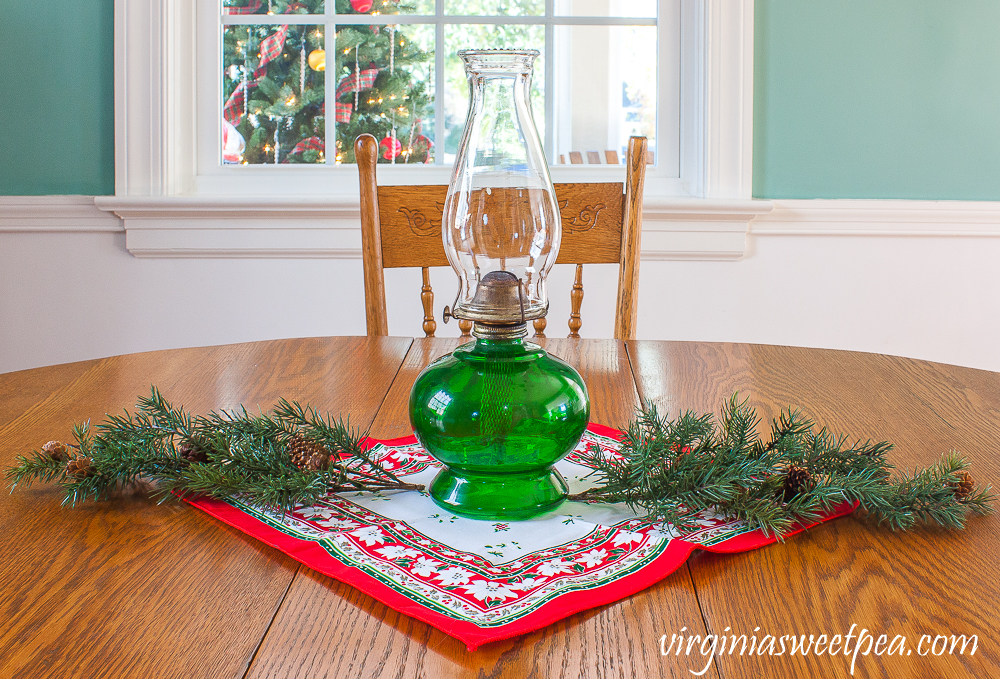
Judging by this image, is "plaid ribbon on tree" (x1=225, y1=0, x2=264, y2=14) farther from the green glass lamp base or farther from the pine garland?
the green glass lamp base

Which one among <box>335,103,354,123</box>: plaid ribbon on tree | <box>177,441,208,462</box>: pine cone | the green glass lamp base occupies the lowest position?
the green glass lamp base

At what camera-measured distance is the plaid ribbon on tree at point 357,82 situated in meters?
2.00

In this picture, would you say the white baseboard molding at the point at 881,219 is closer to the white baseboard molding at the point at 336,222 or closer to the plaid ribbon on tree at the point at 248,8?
the white baseboard molding at the point at 336,222

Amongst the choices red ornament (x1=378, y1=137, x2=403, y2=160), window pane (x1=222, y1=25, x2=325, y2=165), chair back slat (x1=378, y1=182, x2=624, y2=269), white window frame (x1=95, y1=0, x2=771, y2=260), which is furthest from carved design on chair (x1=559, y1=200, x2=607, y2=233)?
window pane (x1=222, y1=25, x2=325, y2=165)

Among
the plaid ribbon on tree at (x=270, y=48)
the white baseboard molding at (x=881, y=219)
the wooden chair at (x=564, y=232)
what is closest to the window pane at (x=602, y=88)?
the white baseboard molding at (x=881, y=219)

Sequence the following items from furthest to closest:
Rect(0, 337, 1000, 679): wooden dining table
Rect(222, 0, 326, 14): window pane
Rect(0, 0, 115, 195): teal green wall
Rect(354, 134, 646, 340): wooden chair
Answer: Rect(222, 0, 326, 14): window pane → Rect(0, 0, 115, 195): teal green wall → Rect(354, 134, 646, 340): wooden chair → Rect(0, 337, 1000, 679): wooden dining table

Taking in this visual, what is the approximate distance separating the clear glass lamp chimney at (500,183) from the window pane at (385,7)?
1622 millimetres

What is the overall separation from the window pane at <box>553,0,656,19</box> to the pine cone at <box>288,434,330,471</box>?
1.73 m

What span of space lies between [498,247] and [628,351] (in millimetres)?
535

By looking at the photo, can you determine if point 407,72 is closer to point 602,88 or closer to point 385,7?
point 385,7

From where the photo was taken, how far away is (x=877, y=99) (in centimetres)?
189

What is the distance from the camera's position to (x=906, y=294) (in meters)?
1.96

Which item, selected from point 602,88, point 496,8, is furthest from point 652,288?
point 496,8

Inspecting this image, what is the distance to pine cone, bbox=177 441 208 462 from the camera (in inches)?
21.0
